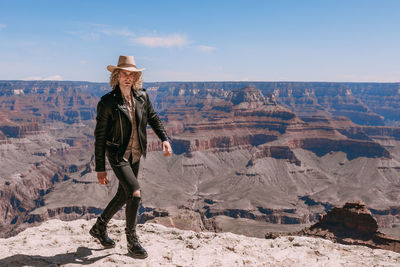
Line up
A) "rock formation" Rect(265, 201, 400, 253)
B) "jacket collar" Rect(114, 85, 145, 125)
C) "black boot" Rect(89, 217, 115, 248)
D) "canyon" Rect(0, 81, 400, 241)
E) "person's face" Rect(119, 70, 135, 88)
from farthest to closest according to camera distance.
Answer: "canyon" Rect(0, 81, 400, 241), "rock formation" Rect(265, 201, 400, 253), "black boot" Rect(89, 217, 115, 248), "person's face" Rect(119, 70, 135, 88), "jacket collar" Rect(114, 85, 145, 125)

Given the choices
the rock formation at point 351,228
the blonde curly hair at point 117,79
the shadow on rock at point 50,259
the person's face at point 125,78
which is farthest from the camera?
the rock formation at point 351,228

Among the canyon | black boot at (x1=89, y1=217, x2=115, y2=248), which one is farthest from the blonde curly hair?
the canyon

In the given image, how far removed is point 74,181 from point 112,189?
20.4 meters

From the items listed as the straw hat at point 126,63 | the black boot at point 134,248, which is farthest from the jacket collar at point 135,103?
the black boot at point 134,248

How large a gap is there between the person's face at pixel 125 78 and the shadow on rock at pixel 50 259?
153 inches

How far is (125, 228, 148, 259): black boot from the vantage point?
7.30 metres

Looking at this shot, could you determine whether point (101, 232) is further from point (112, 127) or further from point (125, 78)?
point (125, 78)

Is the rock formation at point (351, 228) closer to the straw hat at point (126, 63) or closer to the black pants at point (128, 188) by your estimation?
the black pants at point (128, 188)

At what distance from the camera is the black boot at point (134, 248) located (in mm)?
7305

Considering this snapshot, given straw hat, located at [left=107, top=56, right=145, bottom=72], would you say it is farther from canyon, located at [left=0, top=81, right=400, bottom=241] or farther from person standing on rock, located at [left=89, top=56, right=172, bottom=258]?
canyon, located at [left=0, top=81, right=400, bottom=241]

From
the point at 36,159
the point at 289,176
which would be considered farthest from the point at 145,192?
the point at 36,159

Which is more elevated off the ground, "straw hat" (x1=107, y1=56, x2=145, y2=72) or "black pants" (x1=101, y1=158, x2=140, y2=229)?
"straw hat" (x1=107, y1=56, x2=145, y2=72)

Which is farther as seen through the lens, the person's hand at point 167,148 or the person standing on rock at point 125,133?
the person's hand at point 167,148

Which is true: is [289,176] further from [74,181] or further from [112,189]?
[74,181]
